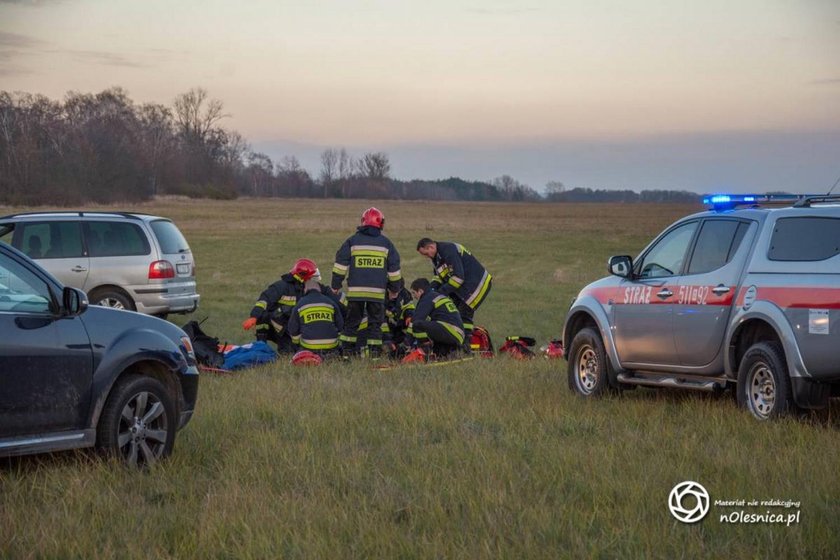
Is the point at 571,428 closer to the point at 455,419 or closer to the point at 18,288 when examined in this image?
the point at 455,419

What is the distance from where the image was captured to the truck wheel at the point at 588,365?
10625 mm

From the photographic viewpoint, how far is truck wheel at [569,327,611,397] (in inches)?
418

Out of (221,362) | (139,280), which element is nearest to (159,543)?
(221,362)

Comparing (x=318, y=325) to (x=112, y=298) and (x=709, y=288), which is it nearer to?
(x=112, y=298)

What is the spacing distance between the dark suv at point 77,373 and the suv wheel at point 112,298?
31.9 feet

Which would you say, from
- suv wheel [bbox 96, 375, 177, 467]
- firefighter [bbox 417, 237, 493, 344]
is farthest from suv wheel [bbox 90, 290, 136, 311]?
suv wheel [bbox 96, 375, 177, 467]

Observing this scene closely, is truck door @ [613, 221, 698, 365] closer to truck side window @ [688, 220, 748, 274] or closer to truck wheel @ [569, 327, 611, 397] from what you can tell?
truck side window @ [688, 220, 748, 274]

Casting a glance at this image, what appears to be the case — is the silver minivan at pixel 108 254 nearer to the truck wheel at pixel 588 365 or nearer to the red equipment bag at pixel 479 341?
the red equipment bag at pixel 479 341

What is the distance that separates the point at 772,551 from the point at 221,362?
880cm

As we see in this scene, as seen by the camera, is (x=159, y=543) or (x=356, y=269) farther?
(x=356, y=269)

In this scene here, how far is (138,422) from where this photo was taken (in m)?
7.36

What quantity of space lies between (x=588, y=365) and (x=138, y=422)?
16.7 ft

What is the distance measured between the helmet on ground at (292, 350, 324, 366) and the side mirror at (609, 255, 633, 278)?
14.0 feet

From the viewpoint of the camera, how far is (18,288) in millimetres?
6855
